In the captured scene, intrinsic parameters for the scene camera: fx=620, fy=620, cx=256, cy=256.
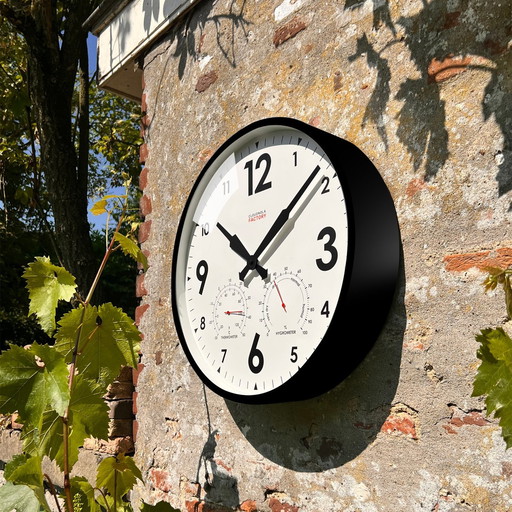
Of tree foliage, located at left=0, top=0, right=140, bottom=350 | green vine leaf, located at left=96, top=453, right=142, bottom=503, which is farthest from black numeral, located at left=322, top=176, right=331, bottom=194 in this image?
tree foliage, located at left=0, top=0, right=140, bottom=350

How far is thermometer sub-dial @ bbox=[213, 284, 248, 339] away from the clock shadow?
290mm

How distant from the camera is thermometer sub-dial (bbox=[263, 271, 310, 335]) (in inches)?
77.2

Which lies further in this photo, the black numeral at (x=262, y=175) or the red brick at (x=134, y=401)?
the red brick at (x=134, y=401)

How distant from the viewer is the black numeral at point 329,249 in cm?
189

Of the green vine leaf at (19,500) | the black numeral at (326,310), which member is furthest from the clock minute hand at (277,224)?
the green vine leaf at (19,500)

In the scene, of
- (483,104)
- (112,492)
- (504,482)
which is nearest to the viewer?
(504,482)

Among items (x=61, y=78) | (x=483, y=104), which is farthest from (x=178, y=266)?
(x=61, y=78)

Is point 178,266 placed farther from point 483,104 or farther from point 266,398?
point 483,104

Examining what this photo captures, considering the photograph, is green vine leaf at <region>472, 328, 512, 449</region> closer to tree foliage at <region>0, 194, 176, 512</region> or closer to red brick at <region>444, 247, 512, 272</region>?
red brick at <region>444, 247, 512, 272</region>

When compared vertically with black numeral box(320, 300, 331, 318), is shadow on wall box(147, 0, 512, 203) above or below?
above

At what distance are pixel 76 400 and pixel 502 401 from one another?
3.89 feet

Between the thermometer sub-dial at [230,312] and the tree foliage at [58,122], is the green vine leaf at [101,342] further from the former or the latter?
the tree foliage at [58,122]

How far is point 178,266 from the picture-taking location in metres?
2.57

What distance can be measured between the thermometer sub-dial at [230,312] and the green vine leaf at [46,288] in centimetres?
64
